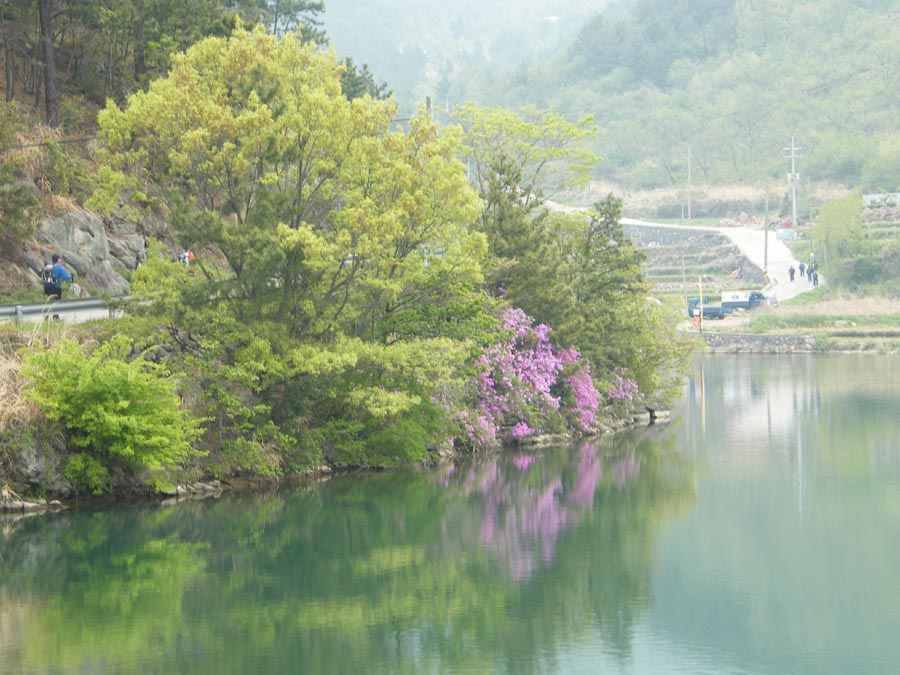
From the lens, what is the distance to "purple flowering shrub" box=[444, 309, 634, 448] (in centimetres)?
4322

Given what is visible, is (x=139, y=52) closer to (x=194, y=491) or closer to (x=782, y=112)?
(x=194, y=491)

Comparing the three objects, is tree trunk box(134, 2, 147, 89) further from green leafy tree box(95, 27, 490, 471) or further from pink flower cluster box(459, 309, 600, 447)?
pink flower cluster box(459, 309, 600, 447)

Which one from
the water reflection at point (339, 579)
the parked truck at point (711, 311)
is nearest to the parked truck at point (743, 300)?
the parked truck at point (711, 311)

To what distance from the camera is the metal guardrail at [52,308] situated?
34.3 metres

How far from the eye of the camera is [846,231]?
359ft

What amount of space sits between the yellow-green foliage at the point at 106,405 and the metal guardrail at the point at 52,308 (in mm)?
2640

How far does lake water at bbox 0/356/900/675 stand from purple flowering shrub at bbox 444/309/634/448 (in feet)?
5.96

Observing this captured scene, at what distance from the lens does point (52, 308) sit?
35.8 metres

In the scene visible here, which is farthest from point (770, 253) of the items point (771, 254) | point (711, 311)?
point (711, 311)

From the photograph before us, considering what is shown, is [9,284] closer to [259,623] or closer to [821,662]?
[259,623]

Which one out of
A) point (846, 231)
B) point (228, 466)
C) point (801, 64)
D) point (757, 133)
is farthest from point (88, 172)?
point (801, 64)

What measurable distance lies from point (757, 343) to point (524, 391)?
184 ft

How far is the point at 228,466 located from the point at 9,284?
412 inches

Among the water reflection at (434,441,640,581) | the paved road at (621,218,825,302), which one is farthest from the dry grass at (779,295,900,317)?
the water reflection at (434,441,640,581)
